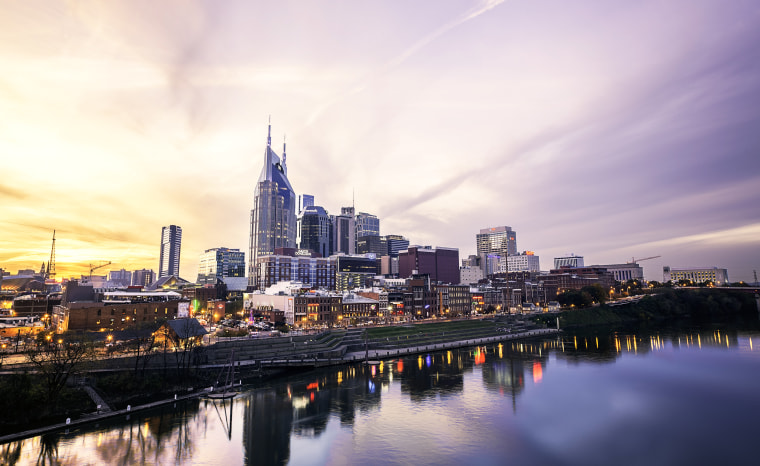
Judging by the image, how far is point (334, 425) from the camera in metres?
51.0

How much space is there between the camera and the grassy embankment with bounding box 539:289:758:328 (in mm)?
171325

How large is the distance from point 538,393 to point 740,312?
648 feet

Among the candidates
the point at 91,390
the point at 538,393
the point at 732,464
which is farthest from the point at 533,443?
the point at 91,390

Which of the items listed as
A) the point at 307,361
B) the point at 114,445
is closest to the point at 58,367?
the point at 114,445

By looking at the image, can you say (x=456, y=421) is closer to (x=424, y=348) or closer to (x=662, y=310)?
(x=424, y=348)

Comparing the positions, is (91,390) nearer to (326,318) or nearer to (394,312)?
(326,318)

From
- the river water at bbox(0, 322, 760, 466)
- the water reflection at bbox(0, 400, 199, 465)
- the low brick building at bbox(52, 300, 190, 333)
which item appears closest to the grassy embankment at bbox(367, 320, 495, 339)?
the river water at bbox(0, 322, 760, 466)

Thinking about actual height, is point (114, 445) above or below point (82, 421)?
below

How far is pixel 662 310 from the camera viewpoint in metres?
186

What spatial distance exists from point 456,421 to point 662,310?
18161cm

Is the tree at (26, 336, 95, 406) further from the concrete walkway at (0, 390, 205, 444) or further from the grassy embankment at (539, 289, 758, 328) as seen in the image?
the grassy embankment at (539, 289, 758, 328)

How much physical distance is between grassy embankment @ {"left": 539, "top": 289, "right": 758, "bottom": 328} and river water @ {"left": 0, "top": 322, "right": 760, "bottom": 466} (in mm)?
83867

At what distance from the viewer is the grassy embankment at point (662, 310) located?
171325mm

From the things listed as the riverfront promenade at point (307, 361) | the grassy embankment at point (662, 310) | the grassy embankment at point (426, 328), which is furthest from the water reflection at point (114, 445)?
the grassy embankment at point (662, 310)
